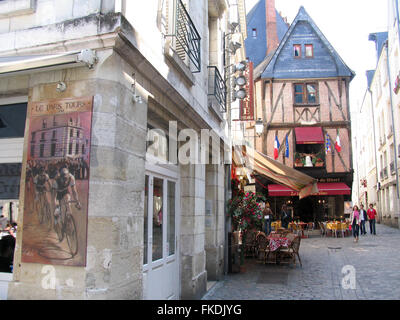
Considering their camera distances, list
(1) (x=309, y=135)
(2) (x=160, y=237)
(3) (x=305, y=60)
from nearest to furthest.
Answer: (2) (x=160, y=237), (1) (x=309, y=135), (3) (x=305, y=60)

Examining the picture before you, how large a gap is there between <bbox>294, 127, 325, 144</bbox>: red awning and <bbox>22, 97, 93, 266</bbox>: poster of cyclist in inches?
645

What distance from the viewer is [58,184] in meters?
3.14

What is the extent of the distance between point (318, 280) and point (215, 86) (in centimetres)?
430

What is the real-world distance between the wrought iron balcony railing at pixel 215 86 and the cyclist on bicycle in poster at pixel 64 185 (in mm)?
4287

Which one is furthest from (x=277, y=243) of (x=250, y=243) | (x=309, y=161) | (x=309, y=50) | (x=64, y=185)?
(x=309, y=50)

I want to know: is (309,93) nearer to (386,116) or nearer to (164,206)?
(386,116)

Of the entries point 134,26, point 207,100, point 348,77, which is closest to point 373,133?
point 348,77

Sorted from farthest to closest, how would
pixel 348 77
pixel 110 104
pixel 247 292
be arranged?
pixel 348 77 → pixel 247 292 → pixel 110 104

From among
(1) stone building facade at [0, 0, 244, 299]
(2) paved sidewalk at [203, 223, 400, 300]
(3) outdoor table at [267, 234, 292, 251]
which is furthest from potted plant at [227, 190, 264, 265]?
(1) stone building facade at [0, 0, 244, 299]

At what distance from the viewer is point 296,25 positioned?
20.0 meters

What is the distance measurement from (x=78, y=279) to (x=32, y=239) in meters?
0.56

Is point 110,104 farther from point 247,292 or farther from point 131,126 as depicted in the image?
point 247,292

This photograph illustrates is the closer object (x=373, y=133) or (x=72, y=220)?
(x=72, y=220)
